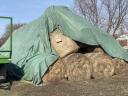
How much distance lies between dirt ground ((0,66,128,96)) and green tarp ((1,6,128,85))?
4.22 ft

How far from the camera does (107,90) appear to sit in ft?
44.0

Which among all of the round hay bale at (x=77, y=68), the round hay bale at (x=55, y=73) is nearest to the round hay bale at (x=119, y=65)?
the round hay bale at (x=77, y=68)

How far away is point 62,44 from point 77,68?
139 centimetres

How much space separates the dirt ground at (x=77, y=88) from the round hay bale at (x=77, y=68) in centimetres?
48

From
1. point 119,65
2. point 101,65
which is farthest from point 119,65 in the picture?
point 101,65

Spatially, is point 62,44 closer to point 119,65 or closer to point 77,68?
point 77,68

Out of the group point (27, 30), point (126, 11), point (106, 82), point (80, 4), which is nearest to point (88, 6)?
point (80, 4)

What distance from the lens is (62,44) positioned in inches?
692

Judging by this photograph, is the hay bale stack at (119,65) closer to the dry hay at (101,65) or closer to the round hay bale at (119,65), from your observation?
the round hay bale at (119,65)

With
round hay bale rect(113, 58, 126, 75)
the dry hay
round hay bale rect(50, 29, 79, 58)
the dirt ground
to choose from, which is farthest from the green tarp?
the dirt ground

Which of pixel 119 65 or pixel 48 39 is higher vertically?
pixel 48 39

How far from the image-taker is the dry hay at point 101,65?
56.5ft

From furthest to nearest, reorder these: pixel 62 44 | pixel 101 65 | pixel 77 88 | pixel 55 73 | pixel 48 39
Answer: pixel 48 39
pixel 62 44
pixel 101 65
pixel 55 73
pixel 77 88

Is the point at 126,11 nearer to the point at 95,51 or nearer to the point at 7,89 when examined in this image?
the point at 95,51
